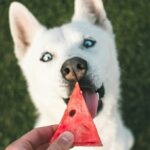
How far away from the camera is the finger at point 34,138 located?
3.59m

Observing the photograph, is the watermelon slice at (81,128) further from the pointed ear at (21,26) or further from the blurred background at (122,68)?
the blurred background at (122,68)

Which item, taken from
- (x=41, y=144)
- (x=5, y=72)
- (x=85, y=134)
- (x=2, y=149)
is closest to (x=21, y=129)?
(x=2, y=149)

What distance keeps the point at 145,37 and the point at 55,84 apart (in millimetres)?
2368

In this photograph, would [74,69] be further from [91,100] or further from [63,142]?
[63,142]

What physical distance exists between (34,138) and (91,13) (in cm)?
165

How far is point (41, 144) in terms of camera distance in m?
3.83

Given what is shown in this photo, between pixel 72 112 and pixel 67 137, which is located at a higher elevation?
pixel 72 112

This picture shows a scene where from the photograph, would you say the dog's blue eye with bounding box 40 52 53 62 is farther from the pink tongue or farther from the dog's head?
the pink tongue

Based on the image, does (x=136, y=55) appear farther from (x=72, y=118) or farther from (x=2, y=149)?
(x=72, y=118)

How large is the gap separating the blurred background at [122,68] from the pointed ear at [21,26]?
134 cm

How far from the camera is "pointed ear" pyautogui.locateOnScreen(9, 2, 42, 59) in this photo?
4754 millimetres

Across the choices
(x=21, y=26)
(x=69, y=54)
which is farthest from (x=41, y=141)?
(x=21, y=26)

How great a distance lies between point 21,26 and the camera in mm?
4840

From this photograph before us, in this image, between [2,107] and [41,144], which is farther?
[2,107]
